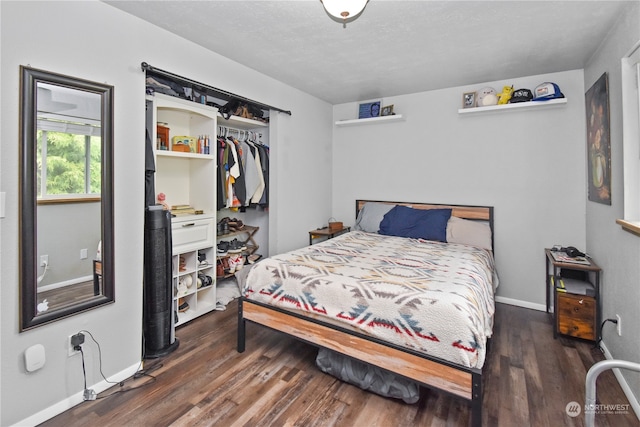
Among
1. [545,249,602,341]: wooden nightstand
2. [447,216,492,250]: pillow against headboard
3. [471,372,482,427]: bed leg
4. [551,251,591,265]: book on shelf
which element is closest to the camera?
[471,372,482,427]: bed leg

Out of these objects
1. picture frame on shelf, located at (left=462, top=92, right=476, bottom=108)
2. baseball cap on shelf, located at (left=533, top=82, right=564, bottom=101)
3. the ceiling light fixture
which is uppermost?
picture frame on shelf, located at (left=462, top=92, right=476, bottom=108)

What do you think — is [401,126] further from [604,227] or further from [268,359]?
[268,359]

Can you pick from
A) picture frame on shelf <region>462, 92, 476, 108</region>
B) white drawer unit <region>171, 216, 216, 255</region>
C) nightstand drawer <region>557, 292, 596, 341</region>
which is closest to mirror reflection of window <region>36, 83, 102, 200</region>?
white drawer unit <region>171, 216, 216, 255</region>

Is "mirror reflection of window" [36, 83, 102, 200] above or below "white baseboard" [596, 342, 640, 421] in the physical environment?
above

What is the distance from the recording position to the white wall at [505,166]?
3.11 metres

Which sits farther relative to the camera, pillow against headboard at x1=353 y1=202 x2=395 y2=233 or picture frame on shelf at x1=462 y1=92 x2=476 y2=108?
pillow against headboard at x1=353 y1=202 x2=395 y2=233

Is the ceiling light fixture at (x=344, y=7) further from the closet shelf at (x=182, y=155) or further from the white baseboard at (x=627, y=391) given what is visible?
the white baseboard at (x=627, y=391)

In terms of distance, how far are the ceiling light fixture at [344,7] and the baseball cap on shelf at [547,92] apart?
93.9 inches

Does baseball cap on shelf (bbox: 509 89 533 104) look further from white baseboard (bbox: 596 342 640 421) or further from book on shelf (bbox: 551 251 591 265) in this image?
white baseboard (bbox: 596 342 640 421)

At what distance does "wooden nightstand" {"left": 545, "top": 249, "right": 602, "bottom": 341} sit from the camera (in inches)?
96.9

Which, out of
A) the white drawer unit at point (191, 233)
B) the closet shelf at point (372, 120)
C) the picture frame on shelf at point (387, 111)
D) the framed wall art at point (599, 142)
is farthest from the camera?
the picture frame on shelf at point (387, 111)

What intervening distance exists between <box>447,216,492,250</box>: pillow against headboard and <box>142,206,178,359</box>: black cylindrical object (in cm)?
276

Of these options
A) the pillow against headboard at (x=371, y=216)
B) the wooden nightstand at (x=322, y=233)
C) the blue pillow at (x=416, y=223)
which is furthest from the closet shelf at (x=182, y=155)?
the blue pillow at (x=416, y=223)

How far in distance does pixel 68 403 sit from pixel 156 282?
0.81 m
